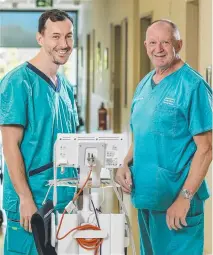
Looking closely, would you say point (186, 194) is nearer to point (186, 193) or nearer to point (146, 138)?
point (186, 193)

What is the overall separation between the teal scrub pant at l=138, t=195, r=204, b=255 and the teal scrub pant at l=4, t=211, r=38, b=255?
522mm

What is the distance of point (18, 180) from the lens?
2758mm

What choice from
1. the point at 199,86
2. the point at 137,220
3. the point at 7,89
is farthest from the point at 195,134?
the point at 7,89

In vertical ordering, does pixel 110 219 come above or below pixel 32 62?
below

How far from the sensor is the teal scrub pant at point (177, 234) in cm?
297

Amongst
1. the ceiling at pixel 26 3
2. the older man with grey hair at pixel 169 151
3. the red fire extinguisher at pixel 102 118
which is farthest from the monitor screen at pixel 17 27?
the red fire extinguisher at pixel 102 118

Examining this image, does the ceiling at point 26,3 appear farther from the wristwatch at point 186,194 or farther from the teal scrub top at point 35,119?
the wristwatch at point 186,194

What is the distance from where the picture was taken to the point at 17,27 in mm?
3635

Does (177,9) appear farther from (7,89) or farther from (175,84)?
(7,89)

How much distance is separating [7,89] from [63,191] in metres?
0.50

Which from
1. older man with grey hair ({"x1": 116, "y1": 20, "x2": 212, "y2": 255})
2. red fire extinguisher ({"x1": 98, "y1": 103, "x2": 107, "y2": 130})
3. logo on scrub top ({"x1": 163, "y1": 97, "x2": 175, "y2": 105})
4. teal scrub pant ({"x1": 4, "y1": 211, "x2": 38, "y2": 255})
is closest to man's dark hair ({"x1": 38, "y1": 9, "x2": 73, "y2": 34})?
older man with grey hair ({"x1": 116, "y1": 20, "x2": 212, "y2": 255})

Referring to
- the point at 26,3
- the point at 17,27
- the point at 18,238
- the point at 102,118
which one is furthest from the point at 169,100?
the point at 102,118

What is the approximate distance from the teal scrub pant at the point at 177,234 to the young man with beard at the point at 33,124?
405 millimetres

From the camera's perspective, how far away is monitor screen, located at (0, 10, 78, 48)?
144 inches
